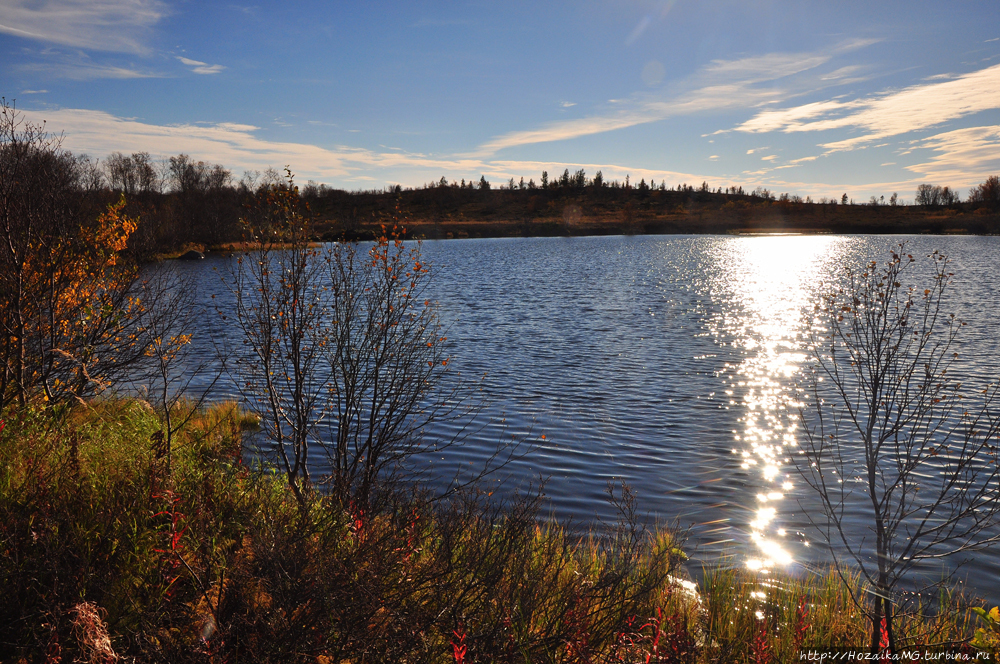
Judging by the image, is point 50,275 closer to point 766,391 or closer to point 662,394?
point 662,394

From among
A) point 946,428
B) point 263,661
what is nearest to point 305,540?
point 263,661

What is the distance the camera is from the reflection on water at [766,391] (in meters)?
9.98

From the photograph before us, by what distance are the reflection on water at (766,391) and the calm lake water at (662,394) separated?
0.14 feet

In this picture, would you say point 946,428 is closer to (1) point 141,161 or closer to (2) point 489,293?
(2) point 489,293

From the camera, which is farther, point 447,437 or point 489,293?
point 489,293

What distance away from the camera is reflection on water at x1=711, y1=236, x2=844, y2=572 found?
32.7 feet

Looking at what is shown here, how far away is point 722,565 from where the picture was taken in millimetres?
8734

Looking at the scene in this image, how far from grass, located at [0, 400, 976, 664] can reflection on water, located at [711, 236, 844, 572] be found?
2.30 m

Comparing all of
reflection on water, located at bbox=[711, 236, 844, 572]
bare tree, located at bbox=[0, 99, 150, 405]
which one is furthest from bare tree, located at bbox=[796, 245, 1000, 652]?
bare tree, located at bbox=[0, 99, 150, 405]

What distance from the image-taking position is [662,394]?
16.9 meters

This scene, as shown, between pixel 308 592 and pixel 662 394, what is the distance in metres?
13.9

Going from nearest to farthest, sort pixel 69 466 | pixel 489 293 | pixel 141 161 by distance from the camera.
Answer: pixel 69 466 < pixel 489 293 < pixel 141 161

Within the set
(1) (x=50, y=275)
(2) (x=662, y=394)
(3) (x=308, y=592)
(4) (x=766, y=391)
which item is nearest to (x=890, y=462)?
(4) (x=766, y=391)

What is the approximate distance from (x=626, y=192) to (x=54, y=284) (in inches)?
7014
